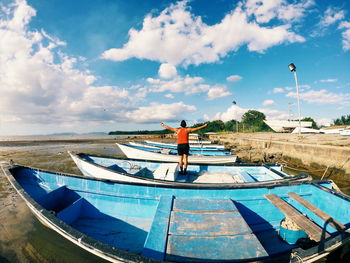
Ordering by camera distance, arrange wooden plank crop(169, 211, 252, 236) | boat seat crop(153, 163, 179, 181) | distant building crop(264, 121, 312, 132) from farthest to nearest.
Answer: distant building crop(264, 121, 312, 132)
boat seat crop(153, 163, 179, 181)
wooden plank crop(169, 211, 252, 236)

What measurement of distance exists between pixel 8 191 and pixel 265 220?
11.8 meters

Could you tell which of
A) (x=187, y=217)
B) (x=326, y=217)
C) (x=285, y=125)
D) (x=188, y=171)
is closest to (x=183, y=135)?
(x=188, y=171)

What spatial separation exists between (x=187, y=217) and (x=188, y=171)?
4971mm

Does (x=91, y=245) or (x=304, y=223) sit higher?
(x=91, y=245)

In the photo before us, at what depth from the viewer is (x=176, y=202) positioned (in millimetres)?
3785

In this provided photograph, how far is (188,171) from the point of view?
8.08 meters

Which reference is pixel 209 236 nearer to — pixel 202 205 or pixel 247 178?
pixel 202 205

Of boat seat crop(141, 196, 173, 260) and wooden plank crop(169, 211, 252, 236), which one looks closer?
boat seat crop(141, 196, 173, 260)

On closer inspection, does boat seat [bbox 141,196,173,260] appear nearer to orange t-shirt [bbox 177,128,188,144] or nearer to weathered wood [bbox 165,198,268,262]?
weathered wood [bbox 165,198,268,262]

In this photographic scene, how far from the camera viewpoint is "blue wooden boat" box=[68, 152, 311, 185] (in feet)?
20.6

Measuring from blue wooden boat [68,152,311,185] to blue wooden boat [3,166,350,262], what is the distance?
1209mm

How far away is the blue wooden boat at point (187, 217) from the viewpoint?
7.48ft

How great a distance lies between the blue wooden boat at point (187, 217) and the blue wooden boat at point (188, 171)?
1209 millimetres

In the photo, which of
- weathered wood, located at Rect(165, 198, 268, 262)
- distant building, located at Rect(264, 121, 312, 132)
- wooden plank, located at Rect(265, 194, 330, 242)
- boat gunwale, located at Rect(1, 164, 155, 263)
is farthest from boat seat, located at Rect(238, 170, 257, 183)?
distant building, located at Rect(264, 121, 312, 132)
